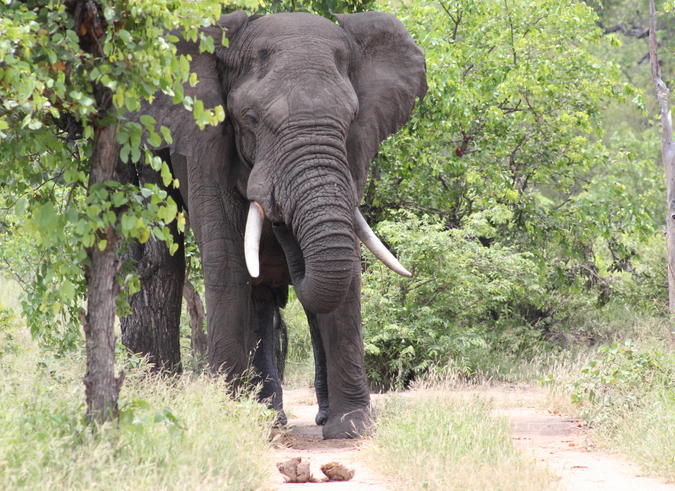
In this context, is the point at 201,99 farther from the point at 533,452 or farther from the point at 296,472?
the point at 533,452

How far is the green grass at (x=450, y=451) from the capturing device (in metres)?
5.76

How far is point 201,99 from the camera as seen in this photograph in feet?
28.8

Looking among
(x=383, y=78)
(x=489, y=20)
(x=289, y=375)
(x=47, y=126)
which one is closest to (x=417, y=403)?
(x=383, y=78)

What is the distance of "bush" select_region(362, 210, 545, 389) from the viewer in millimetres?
12656

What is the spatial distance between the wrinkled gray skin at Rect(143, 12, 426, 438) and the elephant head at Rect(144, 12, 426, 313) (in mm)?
11

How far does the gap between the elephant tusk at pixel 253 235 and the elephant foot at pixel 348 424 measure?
135 cm

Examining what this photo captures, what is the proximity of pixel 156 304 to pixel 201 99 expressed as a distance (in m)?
2.70

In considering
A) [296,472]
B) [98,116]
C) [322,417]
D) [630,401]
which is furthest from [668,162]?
[98,116]

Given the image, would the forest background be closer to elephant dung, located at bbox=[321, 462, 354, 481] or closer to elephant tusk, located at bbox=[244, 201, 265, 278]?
elephant tusk, located at bbox=[244, 201, 265, 278]

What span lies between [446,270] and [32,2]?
7882 millimetres

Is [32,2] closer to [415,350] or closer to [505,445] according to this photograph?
[505,445]

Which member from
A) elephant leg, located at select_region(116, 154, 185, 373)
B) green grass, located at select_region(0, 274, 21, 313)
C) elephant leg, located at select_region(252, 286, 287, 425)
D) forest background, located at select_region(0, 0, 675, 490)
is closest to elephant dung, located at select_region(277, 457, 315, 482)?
elephant leg, located at select_region(252, 286, 287, 425)

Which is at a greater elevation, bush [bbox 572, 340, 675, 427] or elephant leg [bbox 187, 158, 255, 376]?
elephant leg [bbox 187, 158, 255, 376]

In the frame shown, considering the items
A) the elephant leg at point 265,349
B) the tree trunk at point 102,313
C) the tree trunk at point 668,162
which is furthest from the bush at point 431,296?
the tree trunk at point 102,313
